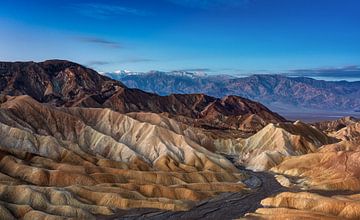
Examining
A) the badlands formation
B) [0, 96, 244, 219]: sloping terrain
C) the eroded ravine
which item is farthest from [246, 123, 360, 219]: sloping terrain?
[0, 96, 244, 219]: sloping terrain

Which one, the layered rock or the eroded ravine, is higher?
the layered rock

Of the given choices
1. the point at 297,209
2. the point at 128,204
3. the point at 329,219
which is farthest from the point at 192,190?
the point at 329,219

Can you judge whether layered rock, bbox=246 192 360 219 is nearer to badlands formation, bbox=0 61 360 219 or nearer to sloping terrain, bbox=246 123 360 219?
sloping terrain, bbox=246 123 360 219

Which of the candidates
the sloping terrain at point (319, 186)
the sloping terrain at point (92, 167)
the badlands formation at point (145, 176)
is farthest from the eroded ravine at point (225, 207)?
the sloping terrain at point (319, 186)

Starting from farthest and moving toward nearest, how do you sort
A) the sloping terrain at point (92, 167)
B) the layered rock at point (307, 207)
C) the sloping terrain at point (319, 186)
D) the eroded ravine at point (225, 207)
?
the sloping terrain at point (92, 167) → the eroded ravine at point (225, 207) → the sloping terrain at point (319, 186) → the layered rock at point (307, 207)

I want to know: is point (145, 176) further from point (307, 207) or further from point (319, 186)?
point (319, 186)

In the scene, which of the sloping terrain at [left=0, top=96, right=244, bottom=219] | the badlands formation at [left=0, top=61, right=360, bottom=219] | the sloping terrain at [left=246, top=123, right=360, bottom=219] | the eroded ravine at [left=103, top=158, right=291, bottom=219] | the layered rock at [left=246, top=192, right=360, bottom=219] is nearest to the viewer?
the layered rock at [left=246, top=192, right=360, bottom=219]

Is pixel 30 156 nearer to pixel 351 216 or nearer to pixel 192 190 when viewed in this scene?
pixel 192 190

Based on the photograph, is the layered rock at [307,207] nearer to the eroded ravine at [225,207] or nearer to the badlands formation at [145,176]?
the badlands formation at [145,176]
